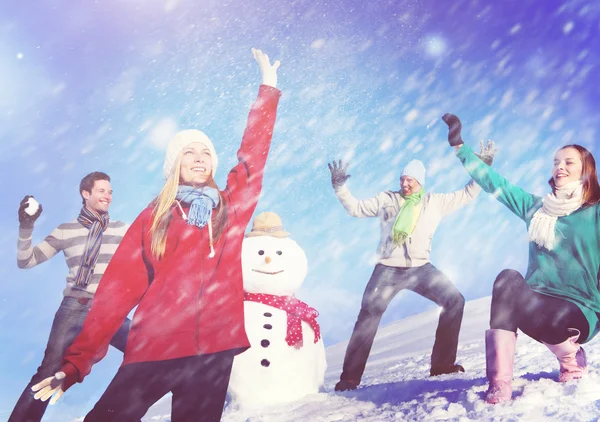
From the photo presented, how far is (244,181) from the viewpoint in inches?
93.7

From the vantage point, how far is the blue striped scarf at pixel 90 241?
11.2 feet

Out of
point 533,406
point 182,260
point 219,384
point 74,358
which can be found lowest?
point 533,406

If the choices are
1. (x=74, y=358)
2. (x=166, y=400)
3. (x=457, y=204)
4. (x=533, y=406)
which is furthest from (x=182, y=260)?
(x=166, y=400)

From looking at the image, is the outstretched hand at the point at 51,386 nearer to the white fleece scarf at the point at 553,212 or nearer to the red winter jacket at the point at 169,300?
the red winter jacket at the point at 169,300

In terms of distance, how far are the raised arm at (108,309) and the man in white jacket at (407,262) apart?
7.03ft

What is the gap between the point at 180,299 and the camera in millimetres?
2068

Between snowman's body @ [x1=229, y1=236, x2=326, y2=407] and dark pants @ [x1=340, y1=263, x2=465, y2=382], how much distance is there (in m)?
0.26

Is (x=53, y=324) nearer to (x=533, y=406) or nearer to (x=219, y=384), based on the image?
(x=219, y=384)

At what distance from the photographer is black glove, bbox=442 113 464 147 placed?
2.97 meters

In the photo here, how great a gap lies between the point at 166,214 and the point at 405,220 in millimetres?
2291

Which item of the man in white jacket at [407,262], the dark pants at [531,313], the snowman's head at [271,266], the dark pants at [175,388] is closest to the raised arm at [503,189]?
the dark pants at [531,313]

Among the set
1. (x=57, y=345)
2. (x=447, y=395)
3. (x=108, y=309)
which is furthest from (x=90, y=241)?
(x=447, y=395)

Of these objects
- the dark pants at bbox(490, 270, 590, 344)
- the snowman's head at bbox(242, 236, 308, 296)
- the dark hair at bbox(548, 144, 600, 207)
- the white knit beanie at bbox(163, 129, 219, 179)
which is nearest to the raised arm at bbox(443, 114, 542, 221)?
the dark hair at bbox(548, 144, 600, 207)

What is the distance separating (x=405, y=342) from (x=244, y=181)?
3961 millimetres
